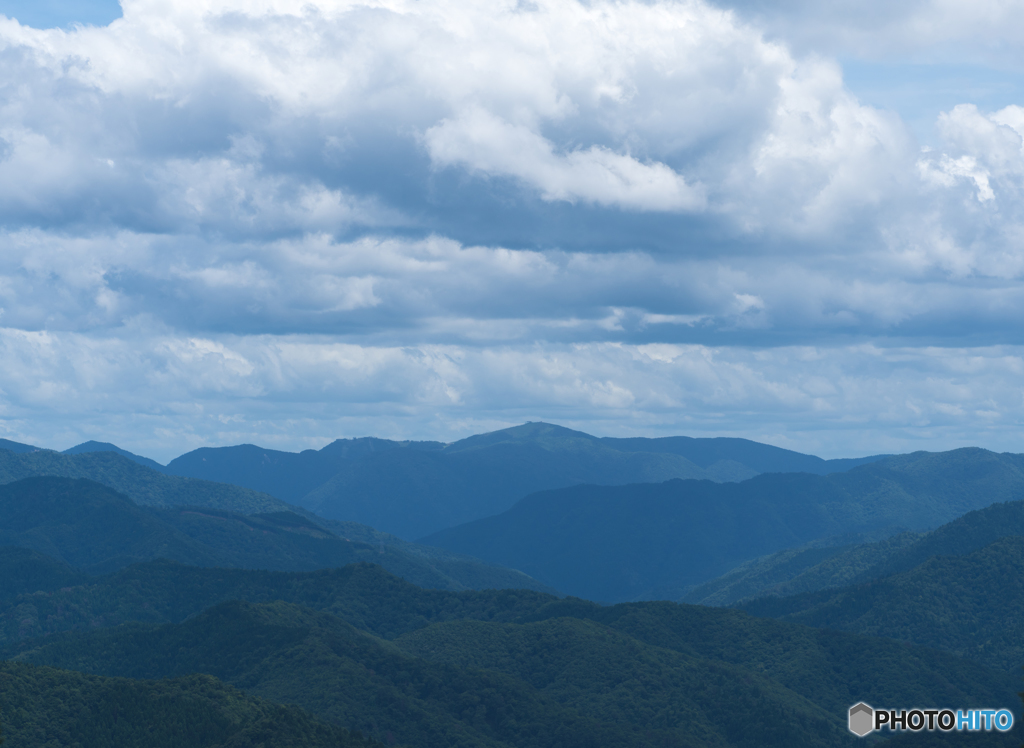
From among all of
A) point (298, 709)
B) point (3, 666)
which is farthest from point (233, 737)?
point (3, 666)

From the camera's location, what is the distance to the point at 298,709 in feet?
588

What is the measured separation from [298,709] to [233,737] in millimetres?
15364

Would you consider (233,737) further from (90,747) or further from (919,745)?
(919,745)

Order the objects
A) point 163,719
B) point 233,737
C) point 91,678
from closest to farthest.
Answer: point 233,737
point 163,719
point 91,678

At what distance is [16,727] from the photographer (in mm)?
171000

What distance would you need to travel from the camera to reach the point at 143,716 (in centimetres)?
17862

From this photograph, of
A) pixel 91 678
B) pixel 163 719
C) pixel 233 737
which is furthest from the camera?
pixel 91 678

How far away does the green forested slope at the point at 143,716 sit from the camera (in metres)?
168

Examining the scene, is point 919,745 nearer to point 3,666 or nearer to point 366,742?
point 366,742

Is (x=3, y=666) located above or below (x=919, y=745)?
above

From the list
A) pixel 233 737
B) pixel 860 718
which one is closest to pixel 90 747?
pixel 233 737

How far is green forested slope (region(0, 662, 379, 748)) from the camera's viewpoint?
16800 cm

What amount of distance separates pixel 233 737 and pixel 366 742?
2062cm

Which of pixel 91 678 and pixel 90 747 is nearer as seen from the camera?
pixel 90 747
